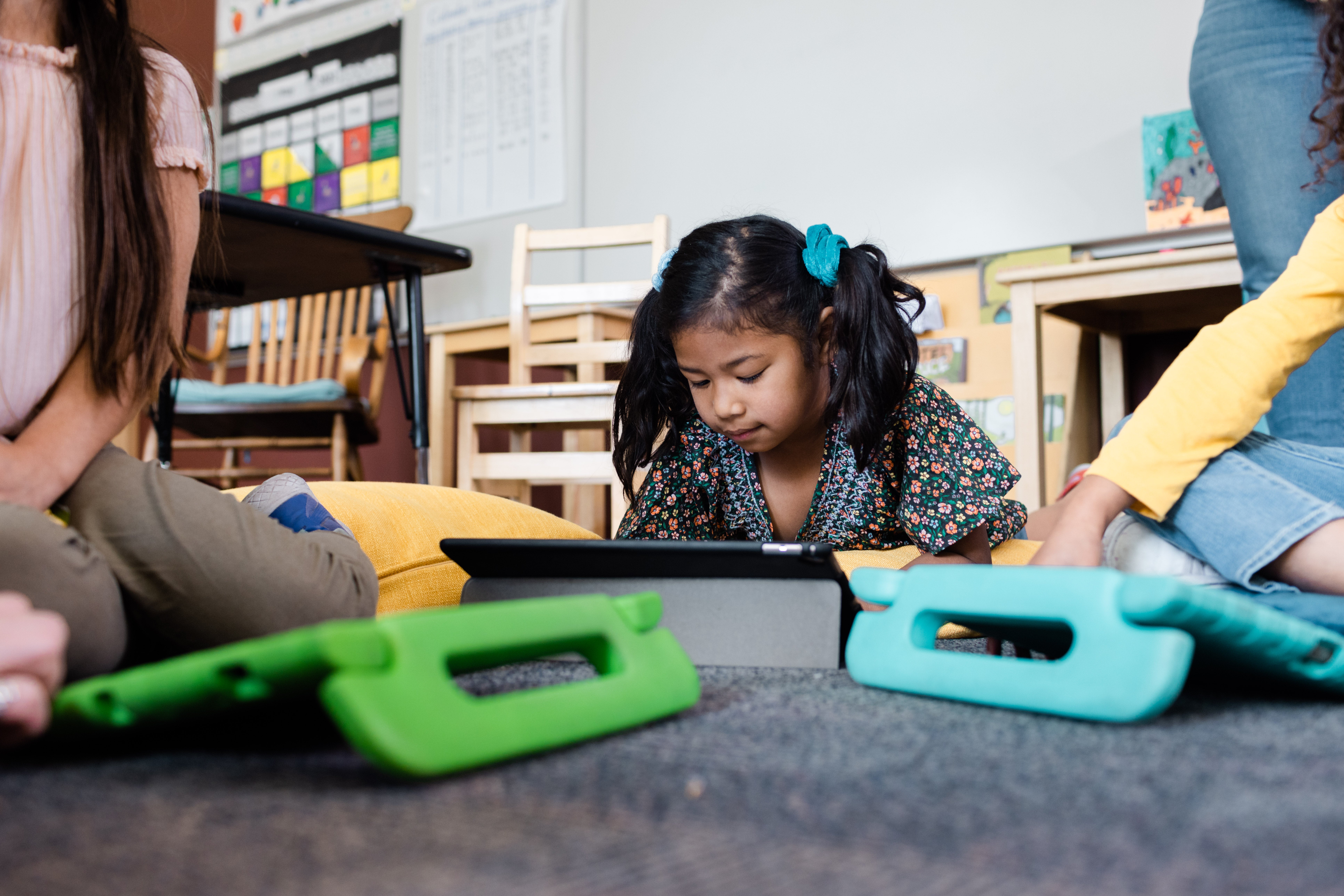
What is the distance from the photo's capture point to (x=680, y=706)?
559 millimetres

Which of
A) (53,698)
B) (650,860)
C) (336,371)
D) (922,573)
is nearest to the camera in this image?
(650,860)

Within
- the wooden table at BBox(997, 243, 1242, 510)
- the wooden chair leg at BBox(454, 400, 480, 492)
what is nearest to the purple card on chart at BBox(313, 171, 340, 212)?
the wooden chair leg at BBox(454, 400, 480, 492)

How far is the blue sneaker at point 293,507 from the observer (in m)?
0.82

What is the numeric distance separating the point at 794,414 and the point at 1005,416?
1177mm

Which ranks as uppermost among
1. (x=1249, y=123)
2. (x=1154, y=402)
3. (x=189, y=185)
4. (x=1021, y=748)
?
(x=1249, y=123)

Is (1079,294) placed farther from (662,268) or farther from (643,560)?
(643,560)

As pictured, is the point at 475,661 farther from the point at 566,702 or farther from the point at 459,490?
the point at 459,490

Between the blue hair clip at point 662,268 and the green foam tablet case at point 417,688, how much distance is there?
73 cm

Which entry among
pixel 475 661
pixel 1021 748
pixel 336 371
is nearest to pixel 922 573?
pixel 1021 748

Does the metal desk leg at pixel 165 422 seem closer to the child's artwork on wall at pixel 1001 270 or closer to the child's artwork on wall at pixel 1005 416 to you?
the child's artwork on wall at pixel 1005 416

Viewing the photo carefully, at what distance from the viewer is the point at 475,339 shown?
97.3 inches

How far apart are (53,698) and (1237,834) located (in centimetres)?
49

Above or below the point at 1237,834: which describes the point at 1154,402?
above

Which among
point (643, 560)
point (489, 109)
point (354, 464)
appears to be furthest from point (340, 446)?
point (643, 560)
